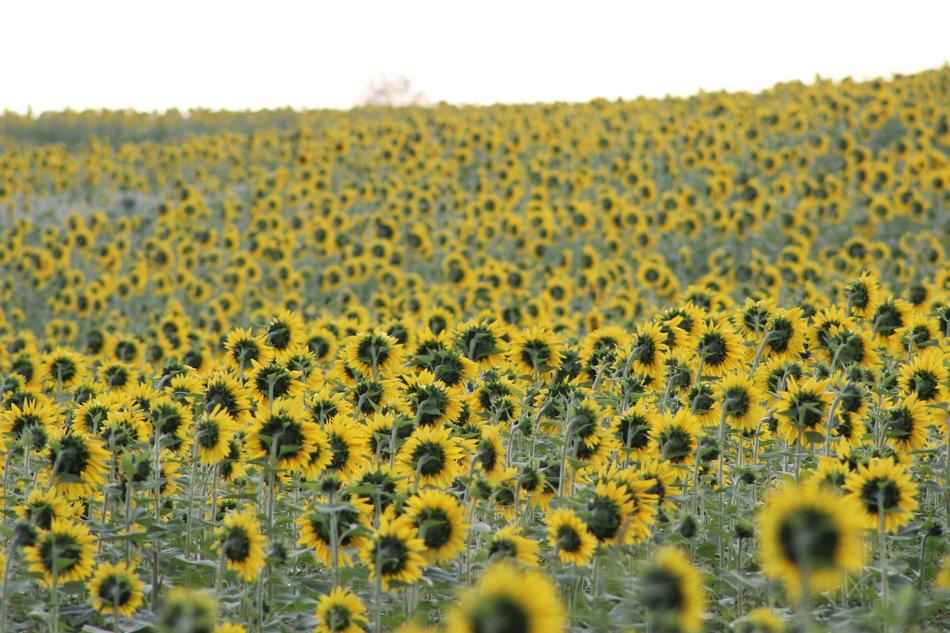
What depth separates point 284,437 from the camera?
14.7 ft

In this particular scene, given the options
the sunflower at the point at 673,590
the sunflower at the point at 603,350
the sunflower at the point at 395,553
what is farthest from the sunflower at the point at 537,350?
the sunflower at the point at 673,590

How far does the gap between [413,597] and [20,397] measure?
129 inches

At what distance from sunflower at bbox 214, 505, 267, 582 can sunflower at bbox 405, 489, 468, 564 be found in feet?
2.09

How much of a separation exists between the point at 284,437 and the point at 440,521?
3.19 feet

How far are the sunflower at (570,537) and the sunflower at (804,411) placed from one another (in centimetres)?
163

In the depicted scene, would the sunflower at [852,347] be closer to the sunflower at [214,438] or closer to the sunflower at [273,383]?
the sunflower at [273,383]

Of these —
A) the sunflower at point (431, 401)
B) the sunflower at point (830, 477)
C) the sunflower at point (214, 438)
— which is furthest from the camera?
the sunflower at point (431, 401)

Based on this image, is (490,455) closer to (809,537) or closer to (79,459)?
(79,459)

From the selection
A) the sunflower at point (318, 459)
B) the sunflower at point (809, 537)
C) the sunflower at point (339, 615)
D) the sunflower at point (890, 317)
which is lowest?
the sunflower at point (339, 615)

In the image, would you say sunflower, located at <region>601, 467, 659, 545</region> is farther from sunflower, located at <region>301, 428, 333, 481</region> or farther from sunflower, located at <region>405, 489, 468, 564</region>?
sunflower, located at <region>301, 428, 333, 481</region>

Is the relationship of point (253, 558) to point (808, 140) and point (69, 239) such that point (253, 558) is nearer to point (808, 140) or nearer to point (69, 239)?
point (69, 239)

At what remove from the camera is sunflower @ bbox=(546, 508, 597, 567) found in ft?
12.7

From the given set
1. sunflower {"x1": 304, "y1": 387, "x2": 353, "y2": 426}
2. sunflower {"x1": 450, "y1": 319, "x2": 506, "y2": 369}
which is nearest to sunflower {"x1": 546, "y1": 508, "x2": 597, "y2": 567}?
sunflower {"x1": 304, "y1": 387, "x2": 353, "y2": 426}

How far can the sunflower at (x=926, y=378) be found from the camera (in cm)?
532
